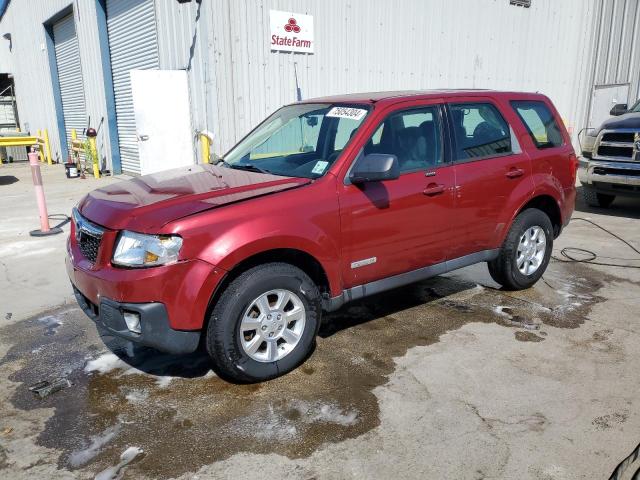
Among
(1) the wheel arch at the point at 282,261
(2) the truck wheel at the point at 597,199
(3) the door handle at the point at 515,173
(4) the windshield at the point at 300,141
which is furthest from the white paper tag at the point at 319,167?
(2) the truck wheel at the point at 597,199

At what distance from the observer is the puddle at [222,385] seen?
9.33ft

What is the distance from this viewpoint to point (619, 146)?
8.23 meters

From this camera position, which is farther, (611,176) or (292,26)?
(292,26)

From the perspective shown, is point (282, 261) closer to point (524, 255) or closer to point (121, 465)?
point (121, 465)

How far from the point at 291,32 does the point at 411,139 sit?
7076mm

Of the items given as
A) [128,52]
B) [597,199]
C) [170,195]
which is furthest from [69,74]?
[170,195]

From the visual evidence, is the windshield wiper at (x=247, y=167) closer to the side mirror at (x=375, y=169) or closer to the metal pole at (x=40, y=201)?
the side mirror at (x=375, y=169)

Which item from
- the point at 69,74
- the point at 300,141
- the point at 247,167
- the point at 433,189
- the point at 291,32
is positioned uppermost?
the point at 291,32

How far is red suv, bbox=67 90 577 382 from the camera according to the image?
A: 3.05 m

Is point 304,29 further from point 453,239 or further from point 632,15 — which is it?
point 632,15

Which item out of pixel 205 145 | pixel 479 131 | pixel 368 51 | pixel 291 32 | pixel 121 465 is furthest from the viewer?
pixel 368 51

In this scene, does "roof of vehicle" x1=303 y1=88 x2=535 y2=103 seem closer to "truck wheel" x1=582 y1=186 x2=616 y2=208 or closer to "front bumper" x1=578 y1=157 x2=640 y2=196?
"front bumper" x1=578 y1=157 x2=640 y2=196

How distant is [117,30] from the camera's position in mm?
12922

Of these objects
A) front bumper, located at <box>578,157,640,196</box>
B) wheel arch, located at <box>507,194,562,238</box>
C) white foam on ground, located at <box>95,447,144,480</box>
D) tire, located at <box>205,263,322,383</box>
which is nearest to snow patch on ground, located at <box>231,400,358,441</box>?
tire, located at <box>205,263,322,383</box>
